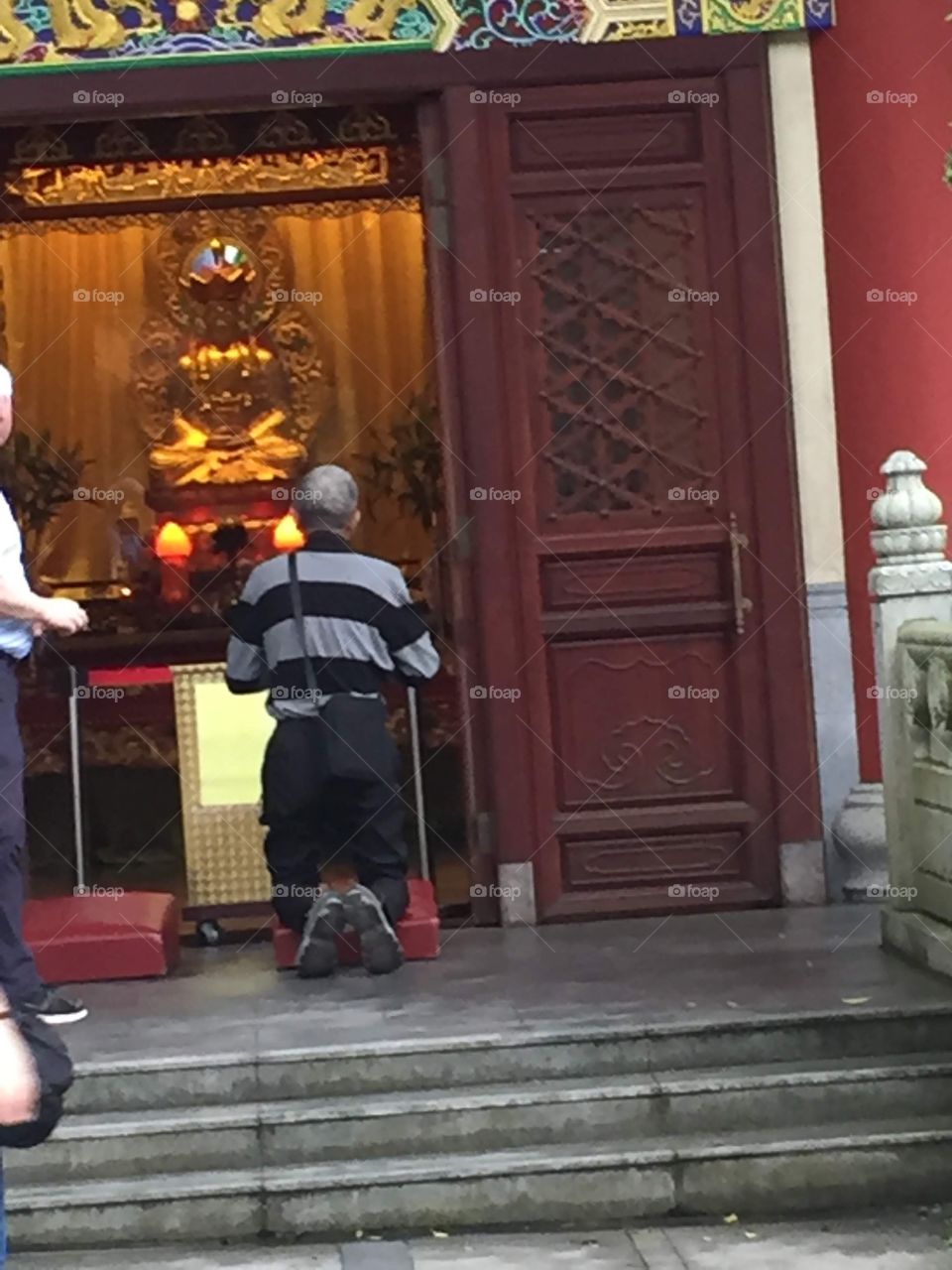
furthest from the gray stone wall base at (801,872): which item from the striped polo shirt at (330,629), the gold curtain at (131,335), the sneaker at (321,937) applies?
the gold curtain at (131,335)

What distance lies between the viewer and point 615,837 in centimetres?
679

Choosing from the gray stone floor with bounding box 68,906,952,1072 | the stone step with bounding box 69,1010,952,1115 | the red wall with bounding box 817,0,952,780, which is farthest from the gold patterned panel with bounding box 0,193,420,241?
the stone step with bounding box 69,1010,952,1115

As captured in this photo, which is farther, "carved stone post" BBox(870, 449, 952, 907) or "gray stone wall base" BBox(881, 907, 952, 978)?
"carved stone post" BBox(870, 449, 952, 907)

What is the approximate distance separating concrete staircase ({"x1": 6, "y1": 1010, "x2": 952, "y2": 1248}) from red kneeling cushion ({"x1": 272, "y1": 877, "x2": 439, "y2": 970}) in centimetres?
116

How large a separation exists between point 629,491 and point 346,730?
1351 mm

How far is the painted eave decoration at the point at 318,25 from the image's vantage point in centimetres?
664

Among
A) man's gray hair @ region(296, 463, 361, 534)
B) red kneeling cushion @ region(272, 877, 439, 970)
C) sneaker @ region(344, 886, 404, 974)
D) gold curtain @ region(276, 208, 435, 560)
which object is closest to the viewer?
sneaker @ region(344, 886, 404, 974)

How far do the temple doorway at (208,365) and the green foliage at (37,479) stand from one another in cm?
1

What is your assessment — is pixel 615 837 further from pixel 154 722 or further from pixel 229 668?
pixel 154 722

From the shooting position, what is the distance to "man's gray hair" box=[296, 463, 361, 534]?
608 centimetres

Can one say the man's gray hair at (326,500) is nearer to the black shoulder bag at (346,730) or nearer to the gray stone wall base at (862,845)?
the black shoulder bag at (346,730)

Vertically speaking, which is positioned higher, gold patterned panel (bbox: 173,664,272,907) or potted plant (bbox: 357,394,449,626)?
potted plant (bbox: 357,394,449,626)

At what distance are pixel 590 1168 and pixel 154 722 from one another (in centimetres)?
426

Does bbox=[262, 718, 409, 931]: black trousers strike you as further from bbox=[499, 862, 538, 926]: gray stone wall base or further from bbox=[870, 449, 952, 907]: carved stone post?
bbox=[870, 449, 952, 907]: carved stone post
